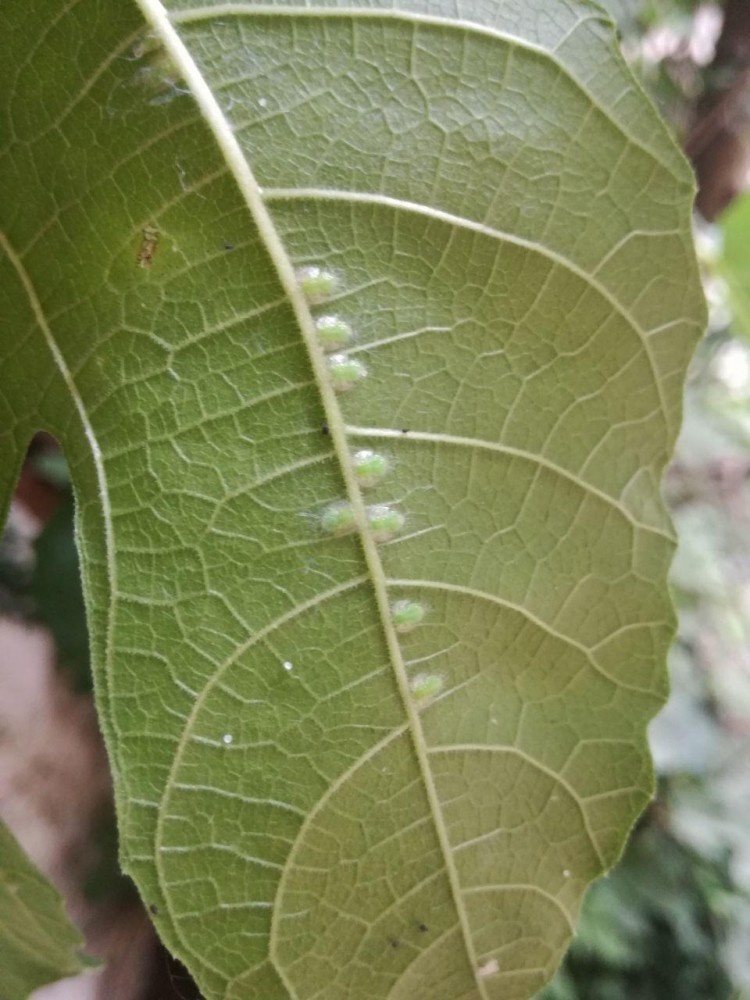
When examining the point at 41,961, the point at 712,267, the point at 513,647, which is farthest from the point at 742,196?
the point at 41,961

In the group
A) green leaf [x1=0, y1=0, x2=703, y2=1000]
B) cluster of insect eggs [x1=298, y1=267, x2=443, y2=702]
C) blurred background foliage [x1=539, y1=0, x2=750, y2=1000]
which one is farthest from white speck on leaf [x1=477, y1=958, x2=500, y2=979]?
blurred background foliage [x1=539, y1=0, x2=750, y2=1000]

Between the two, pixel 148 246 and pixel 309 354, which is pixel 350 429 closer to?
pixel 309 354

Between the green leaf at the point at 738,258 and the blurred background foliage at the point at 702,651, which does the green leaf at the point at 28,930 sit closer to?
the blurred background foliage at the point at 702,651

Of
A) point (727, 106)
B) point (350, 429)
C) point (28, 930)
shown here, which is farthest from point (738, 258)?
point (28, 930)

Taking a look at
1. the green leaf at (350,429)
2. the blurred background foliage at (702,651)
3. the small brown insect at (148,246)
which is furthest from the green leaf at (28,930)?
the blurred background foliage at (702,651)

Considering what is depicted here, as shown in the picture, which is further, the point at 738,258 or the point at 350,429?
the point at 738,258
